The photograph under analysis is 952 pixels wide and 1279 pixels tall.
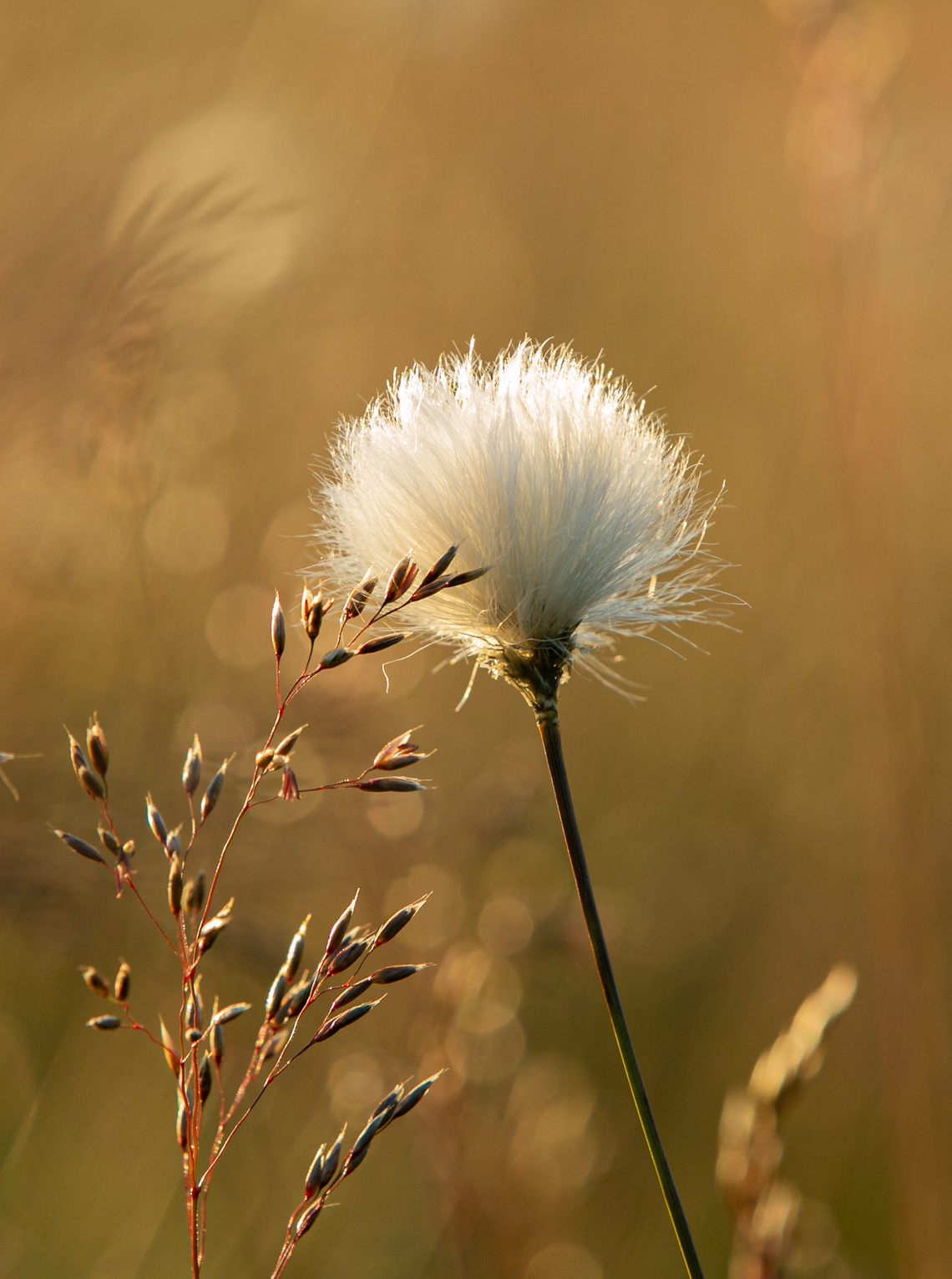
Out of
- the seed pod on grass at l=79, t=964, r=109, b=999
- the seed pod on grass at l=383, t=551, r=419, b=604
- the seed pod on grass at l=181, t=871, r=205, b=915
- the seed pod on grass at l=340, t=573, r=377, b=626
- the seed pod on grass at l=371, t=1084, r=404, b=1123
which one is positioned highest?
the seed pod on grass at l=383, t=551, r=419, b=604

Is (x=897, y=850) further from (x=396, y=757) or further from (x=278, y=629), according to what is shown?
(x=278, y=629)

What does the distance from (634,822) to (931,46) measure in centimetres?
405

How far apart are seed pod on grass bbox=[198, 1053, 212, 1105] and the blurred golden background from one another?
2.47 ft

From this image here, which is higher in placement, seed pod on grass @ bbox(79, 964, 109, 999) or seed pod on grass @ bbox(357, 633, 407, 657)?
seed pod on grass @ bbox(357, 633, 407, 657)

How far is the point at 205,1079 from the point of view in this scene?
2.95 feet

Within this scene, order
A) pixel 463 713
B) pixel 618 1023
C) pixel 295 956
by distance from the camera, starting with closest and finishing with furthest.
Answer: pixel 618 1023
pixel 295 956
pixel 463 713

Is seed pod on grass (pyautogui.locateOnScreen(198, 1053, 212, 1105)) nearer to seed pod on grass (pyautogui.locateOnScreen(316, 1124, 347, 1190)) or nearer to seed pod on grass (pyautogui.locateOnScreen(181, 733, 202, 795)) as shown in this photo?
seed pod on grass (pyautogui.locateOnScreen(316, 1124, 347, 1190))

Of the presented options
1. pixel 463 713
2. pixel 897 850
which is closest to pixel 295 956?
pixel 897 850

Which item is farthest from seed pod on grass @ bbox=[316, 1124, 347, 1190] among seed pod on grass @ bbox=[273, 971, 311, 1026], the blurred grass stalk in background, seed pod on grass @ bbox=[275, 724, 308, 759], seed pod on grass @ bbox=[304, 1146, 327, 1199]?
the blurred grass stalk in background

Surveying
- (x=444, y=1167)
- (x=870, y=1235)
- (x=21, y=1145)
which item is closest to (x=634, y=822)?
(x=870, y=1235)

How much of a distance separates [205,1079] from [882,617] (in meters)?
1.55

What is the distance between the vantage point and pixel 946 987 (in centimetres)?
258

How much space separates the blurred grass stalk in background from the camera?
1.81 metres

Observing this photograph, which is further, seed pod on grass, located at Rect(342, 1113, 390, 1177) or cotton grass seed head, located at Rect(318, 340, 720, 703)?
Answer: cotton grass seed head, located at Rect(318, 340, 720, 703)
